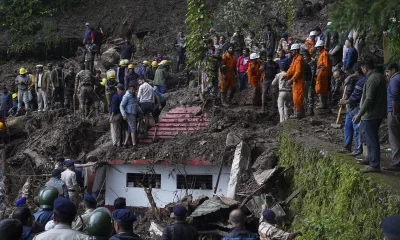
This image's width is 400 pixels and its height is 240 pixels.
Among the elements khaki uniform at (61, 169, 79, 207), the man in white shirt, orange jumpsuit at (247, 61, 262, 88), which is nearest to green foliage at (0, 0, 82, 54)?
the man in white shirt

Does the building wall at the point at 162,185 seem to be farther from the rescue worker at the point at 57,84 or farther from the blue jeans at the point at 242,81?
the rescue worker at the point at 57,84

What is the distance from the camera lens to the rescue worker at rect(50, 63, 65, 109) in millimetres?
20438

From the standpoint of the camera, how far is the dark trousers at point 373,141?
27.8ft

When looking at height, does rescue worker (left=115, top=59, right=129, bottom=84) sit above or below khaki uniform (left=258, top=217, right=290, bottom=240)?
above

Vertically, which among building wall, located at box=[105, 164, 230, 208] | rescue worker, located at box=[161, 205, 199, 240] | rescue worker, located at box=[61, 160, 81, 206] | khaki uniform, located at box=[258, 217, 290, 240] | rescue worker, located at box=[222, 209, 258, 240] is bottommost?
building wall, located at box=[105, 164, 230, 208]

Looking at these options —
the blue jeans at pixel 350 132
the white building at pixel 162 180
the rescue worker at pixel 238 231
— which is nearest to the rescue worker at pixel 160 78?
the white building at pixel 162 180

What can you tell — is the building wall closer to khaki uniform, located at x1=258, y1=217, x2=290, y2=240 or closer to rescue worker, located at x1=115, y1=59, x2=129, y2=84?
rescue worker, located at x1=115, y1=59, x2=129, y2=84

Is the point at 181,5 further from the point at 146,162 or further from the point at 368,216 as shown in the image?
the point at 368,216

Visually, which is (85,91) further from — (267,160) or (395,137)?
(395,137)

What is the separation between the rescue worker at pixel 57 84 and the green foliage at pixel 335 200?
38.1ft

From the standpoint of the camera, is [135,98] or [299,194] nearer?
[299,194]

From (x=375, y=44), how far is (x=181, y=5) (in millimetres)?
16215

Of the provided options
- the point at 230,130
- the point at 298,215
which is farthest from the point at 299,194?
the point at 230,130

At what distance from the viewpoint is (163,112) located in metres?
17.5
